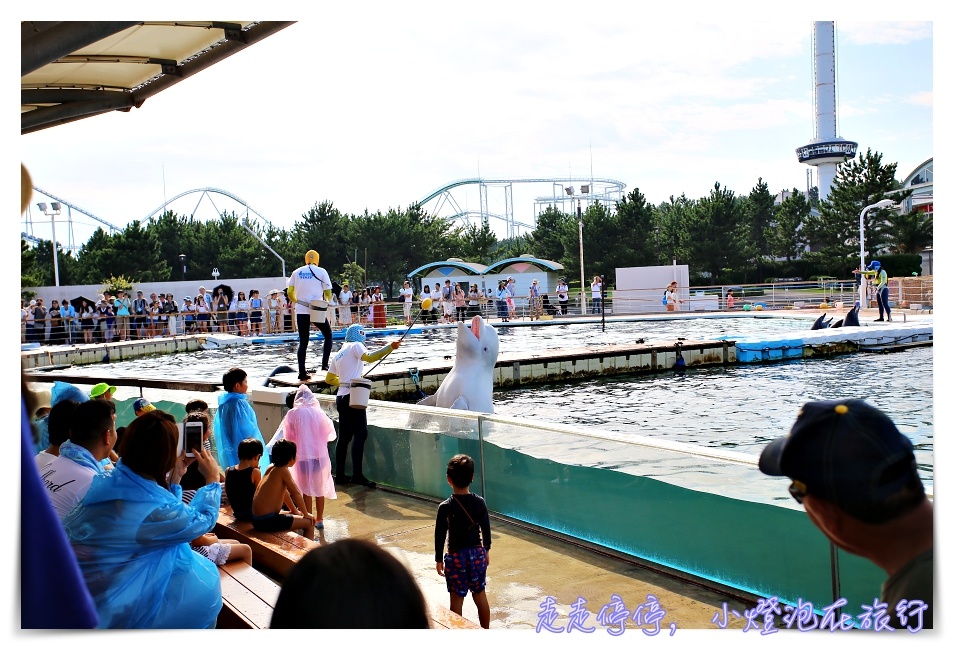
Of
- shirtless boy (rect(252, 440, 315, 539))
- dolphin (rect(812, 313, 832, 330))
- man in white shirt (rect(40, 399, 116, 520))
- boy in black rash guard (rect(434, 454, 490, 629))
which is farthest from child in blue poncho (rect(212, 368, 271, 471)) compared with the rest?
dolphin (rect(812, 313, 832, 330))

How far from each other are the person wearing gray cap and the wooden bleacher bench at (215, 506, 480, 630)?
2.16 meters

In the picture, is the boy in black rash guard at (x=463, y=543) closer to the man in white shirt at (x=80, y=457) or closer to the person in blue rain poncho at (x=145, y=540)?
the person in blue rain poncho at (x=145, y=540)

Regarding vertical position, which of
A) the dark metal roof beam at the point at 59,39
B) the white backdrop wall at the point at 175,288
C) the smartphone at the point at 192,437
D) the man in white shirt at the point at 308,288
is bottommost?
the smartphone at the point at 192,437

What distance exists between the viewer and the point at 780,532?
4.51 m

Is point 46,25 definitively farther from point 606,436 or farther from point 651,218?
point 651,218

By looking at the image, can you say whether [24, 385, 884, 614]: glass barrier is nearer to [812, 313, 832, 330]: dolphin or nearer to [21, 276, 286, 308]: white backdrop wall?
[812, 313, 832, 330]: dolphin

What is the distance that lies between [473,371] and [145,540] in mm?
5834

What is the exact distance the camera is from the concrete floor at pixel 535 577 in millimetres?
4613

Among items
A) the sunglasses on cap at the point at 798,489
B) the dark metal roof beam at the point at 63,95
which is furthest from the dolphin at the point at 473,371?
the sunglasses on cap at the point at 798,489

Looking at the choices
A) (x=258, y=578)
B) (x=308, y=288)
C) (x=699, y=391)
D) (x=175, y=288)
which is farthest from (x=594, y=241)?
(x=258, y=578)

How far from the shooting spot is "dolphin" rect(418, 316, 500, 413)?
9.27 m

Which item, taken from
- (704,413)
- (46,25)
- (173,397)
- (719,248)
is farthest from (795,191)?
(46,25)

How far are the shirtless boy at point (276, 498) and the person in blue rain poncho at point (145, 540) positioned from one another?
160 centimetres

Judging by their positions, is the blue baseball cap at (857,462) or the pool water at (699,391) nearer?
the blue baseball cap at (857,462)
